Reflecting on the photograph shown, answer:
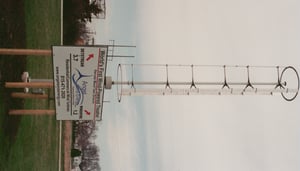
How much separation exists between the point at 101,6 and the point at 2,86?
31.0 m

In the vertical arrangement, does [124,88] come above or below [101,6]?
below

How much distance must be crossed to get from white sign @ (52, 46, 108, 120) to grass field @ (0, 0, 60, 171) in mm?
2353

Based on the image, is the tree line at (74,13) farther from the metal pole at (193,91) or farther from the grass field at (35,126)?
the metal pole at (193,91)

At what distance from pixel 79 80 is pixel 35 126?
7.65 metres

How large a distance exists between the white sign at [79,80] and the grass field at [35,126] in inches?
92.6

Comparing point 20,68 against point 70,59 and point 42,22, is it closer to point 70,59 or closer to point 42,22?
point 70,59

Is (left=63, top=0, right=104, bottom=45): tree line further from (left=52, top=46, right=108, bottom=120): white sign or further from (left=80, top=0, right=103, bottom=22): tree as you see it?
(left=52, top=46, right=108, bottom=120): white sign

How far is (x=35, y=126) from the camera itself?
56.6ft

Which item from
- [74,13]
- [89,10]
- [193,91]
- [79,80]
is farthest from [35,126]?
[89,10]

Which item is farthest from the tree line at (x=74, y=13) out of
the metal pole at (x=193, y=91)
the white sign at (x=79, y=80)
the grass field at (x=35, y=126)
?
the white sign at (x=79, y=80)

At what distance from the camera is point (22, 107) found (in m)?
14.2

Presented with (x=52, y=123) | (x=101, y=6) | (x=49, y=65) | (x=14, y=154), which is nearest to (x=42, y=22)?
(x=49, y=65)

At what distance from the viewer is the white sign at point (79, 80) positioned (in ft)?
32.5

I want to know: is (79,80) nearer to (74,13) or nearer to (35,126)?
(35,126)
